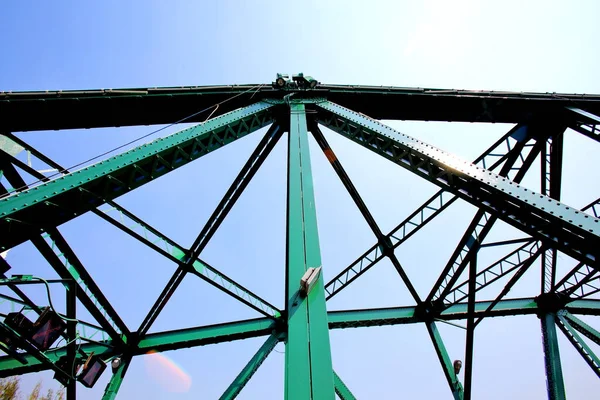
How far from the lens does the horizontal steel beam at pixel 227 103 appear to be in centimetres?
684

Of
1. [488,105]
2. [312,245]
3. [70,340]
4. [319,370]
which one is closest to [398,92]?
[488,105]

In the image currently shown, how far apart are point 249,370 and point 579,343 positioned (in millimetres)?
7741

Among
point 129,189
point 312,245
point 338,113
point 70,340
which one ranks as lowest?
point 70,340

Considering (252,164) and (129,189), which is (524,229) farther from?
(129,189)

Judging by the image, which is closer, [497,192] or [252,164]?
[497,192]

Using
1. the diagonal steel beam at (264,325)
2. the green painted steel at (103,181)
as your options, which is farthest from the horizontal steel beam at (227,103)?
the diagonal steel beam at (264,325)

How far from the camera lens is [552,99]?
7023 mm

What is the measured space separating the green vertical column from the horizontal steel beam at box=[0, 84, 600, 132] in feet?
12.6

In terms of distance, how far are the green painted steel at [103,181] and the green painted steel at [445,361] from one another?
7.04 metres

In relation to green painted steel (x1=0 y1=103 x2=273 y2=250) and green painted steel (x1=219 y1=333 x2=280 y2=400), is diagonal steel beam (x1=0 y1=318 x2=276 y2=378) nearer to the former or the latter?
green painted steel (x1=219 y1=333 x2=280 y2=400)

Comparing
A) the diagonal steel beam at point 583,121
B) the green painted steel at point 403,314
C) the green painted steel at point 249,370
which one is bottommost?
the green painted steel at point 249,370

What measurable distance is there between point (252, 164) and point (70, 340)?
177 inches

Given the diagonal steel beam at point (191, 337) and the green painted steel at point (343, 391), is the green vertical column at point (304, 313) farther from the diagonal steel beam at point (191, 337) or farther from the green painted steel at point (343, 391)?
the diagonal steel beam at point (191, 337)

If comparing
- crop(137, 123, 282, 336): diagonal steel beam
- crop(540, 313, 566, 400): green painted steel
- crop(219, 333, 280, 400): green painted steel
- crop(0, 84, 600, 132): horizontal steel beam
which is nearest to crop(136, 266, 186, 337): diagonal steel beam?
crop(137, 123, 282, 336): diagonal steel beam
